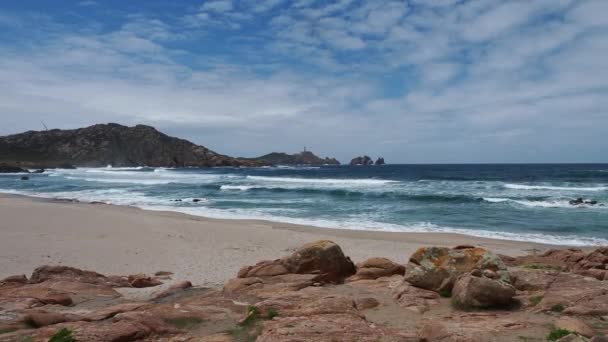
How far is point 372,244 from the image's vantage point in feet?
50.6

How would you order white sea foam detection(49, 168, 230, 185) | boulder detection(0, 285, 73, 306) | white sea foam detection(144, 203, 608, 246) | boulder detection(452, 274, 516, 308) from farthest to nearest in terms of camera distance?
white sea foam detection(49, 168, 230, 185) < white sea foam detection(144, 203, 608, 246) < boulder detection(0, 285, 73, 306) < boulder detection(452, 274, 516, 308)

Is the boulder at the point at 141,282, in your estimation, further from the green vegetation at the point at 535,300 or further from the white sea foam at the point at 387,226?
the white sea foam at the point at 387,226

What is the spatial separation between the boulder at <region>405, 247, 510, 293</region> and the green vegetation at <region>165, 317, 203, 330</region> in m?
3.82

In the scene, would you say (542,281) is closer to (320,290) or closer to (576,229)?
(320,290)

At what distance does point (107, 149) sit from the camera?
421 feet

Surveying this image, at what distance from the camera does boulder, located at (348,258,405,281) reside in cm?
909

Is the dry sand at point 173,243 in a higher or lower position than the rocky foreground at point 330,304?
lower

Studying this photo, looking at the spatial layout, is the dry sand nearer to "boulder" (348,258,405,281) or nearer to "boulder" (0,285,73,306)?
"boulder" (0,285,73,306)

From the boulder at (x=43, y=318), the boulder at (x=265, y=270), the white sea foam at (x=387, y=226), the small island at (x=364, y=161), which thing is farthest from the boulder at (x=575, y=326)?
the small island at (x=364, y=161)

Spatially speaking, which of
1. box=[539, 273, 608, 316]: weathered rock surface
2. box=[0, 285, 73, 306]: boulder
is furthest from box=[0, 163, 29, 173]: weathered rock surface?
box=[539, 273, 608, 316]: weathered rock surface

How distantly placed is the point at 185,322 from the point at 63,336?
1565mm

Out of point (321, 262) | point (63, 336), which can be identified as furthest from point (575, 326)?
point (63, 336)

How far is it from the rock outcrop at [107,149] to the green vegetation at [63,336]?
4820 inches

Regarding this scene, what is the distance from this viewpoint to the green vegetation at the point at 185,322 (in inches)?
240
